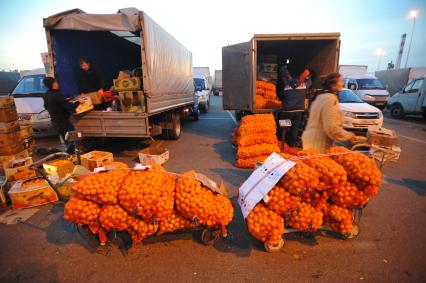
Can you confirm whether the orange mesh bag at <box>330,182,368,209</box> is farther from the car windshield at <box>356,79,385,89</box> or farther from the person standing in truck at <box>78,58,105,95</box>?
the car windshield at <box>356,79,385,89</box>

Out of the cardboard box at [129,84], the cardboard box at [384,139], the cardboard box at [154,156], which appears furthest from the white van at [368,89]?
the cardboard box at [129,84]

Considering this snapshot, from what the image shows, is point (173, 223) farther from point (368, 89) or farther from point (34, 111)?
point (368, 89)

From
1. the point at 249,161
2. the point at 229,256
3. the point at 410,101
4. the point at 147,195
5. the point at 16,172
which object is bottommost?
the point at 229,256

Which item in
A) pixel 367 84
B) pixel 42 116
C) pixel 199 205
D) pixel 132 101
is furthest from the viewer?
pixel 367 84

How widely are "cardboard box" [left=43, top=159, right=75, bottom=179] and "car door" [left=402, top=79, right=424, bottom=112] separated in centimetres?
1631

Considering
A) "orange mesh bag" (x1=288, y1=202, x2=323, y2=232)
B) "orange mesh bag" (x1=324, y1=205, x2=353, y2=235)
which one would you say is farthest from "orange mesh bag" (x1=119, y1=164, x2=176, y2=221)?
"orange mesh bag" (x1=324, y1=205, x2=353, y2=235)

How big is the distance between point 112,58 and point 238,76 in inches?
199

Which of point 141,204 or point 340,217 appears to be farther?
point 340,217

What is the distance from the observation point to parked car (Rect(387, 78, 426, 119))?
454 inches

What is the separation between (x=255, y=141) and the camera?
5.43m

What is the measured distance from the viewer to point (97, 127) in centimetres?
543

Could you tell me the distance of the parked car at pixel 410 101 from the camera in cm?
1152

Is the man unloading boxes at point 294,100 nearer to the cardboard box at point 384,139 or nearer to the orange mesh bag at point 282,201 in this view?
the cardboard box at point 384,139

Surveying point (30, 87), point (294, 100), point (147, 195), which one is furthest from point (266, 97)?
A: point (30, 87)
